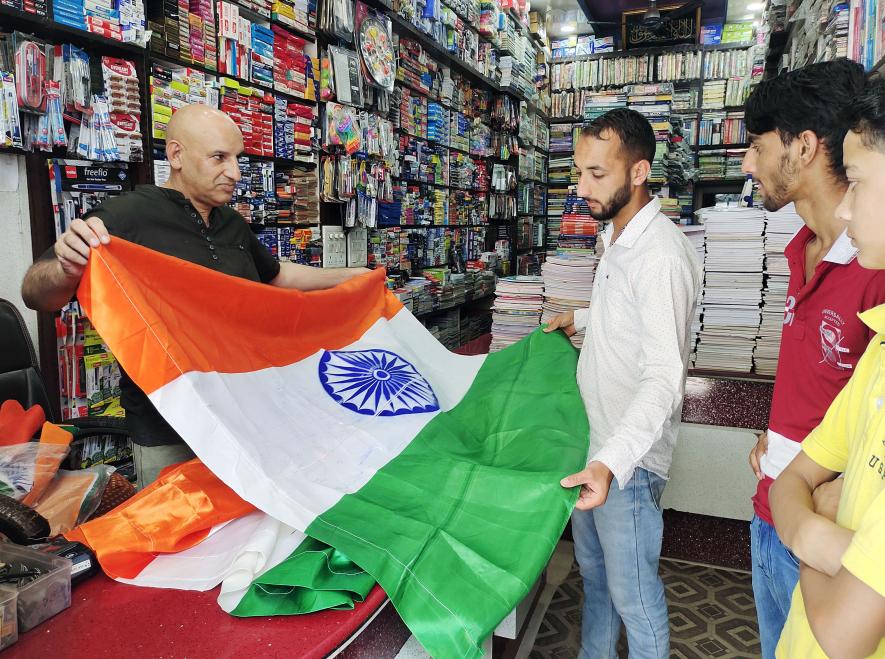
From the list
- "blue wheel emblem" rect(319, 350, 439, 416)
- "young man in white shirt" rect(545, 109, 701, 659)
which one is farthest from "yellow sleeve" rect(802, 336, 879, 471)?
"blue wheel emblem" rect(319, 350, 439, 416)

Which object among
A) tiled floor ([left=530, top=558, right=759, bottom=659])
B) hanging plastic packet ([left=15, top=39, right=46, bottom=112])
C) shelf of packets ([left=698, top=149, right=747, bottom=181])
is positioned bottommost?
tiled floor ([left=530, top=558, right=759, bottom=659])

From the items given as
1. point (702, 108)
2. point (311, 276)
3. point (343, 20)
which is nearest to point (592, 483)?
point (311, 276)

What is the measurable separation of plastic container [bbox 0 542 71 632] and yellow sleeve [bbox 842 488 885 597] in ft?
3.91

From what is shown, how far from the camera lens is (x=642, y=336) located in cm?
171

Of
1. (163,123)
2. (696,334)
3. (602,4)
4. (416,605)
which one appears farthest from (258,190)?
(602,4)

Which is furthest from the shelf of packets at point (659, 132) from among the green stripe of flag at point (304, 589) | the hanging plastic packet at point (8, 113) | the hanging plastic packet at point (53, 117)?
the green stripe of flag at point (304, 589)

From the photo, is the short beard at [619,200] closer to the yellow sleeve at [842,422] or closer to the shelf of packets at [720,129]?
the yellow sleeve at [842,422]

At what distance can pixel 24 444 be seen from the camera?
6.05 ft

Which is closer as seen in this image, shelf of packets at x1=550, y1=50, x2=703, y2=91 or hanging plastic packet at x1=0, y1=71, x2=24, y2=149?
hanging plastic packet at x1=0, y1=71, x2=24, y2=149

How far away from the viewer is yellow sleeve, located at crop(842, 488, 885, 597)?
0.72m

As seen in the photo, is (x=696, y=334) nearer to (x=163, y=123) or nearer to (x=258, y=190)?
(x=258, y=190)

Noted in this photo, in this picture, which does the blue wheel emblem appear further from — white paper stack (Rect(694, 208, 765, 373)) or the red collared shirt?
white paper stack (Rect(694, 208, 765, 373))

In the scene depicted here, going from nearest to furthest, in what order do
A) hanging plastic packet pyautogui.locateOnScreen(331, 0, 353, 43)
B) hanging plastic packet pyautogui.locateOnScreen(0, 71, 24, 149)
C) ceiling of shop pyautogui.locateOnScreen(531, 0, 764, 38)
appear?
1. hanging plastic packet pyautogui.locateOnScreen(0, 71, 24, 149)
2. hanging plastic packet pyautogui.locateOnScreen(331, 0, 353, 43)
3. ceiling of shop pyautogui.locateOnScreen(531, 0, 764, 38)

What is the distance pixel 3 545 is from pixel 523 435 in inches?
46.3
